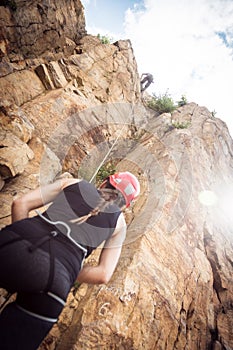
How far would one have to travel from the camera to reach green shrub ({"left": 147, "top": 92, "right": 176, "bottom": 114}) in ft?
39.7

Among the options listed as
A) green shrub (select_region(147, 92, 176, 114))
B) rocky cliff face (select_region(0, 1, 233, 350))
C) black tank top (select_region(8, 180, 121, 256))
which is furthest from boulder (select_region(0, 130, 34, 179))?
Result: green shrub (select_region(147, 92, 176, 114))

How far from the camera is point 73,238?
1.62 metres

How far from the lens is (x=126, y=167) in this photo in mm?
8094

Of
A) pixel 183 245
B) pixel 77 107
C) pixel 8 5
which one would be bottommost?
pixel 183 245

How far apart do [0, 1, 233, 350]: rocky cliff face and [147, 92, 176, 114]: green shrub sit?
685mm

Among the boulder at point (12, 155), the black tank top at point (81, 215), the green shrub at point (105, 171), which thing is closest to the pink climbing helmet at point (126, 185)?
the black tank top at point (81, 215)

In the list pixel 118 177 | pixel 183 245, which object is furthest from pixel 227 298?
pixel 118 177

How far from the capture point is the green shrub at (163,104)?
1210 centimetres

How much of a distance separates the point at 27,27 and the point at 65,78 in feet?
11.6

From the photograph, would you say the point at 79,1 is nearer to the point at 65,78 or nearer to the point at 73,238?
the point at 65,78

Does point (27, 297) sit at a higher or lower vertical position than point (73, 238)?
lower

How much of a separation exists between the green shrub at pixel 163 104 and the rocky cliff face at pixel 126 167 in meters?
0.69

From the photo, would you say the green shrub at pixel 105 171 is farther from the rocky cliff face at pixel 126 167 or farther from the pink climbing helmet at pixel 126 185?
the pink climbing helmet at pixel 126 185

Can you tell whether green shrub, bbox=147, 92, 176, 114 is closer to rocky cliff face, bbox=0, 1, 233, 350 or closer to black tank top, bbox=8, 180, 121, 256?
rocky cliff face, bbox=0, 1, 233, 350
